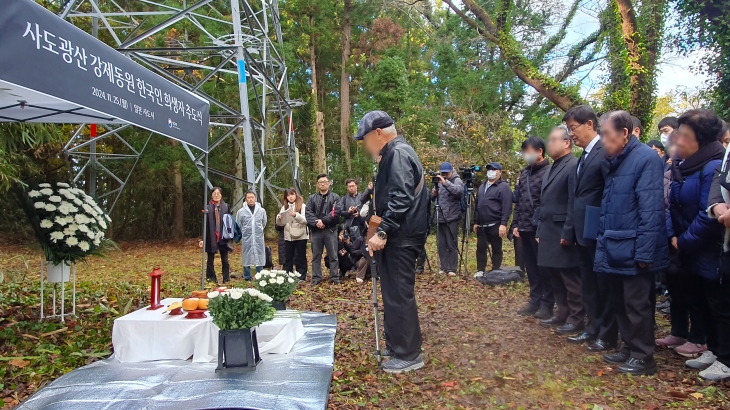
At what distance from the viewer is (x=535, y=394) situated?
3.31 m

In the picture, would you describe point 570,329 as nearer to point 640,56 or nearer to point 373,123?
point 373,123

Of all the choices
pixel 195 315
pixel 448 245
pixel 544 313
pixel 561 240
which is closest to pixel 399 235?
pixel 561 240

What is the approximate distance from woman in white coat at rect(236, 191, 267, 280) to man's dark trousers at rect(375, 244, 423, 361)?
5199mm

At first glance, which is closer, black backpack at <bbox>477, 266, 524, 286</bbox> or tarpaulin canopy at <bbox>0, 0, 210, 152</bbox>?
tarpaulin canopy at <bbox>0, 0, 210, 152</bbox>

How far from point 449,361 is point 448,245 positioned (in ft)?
14.6

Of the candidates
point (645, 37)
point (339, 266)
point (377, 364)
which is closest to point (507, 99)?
point (645, 37)

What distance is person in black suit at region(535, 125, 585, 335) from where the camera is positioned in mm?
4605

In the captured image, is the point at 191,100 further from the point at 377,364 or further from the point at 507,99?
the point at 507,99

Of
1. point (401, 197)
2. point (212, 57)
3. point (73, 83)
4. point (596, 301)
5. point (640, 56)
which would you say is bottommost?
point (596, 301)

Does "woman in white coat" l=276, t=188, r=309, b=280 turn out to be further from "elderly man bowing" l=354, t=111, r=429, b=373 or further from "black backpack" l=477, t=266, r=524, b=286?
"elderly man bowing" l=354, t=111, r=429, b=373

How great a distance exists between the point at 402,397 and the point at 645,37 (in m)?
10.0

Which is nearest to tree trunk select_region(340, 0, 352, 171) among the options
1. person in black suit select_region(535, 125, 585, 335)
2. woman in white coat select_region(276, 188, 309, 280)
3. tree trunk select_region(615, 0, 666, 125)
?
tree trunk select_region(615, 0, 666, 125)

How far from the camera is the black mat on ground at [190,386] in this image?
302 centimetres

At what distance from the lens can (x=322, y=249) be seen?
8.02 metres
